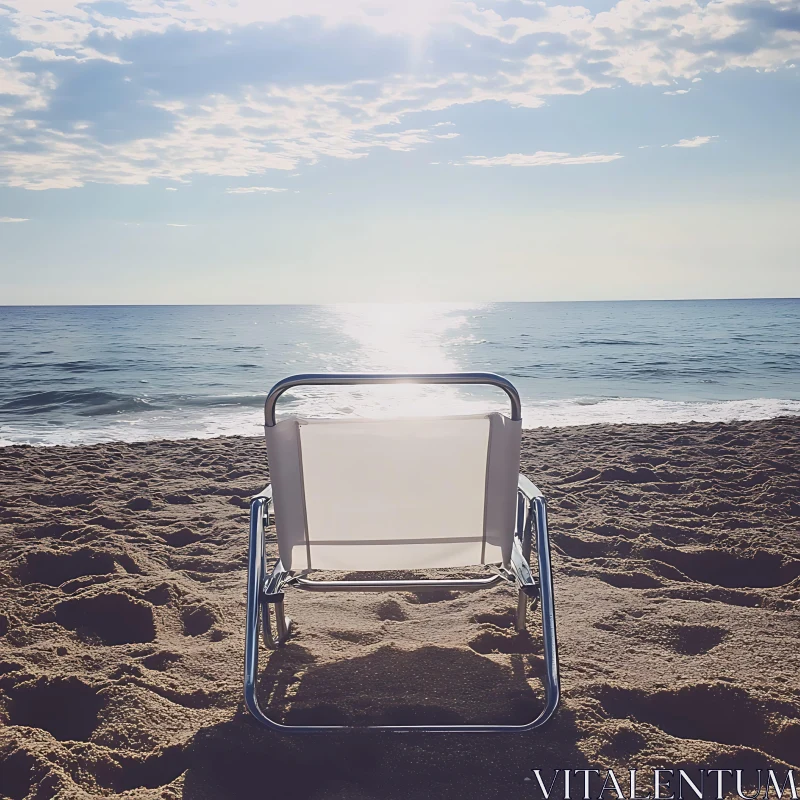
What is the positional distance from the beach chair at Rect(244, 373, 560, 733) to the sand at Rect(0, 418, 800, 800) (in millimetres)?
324

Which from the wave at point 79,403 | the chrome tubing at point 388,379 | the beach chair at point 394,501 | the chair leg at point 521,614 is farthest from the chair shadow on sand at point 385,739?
the wave at point 79,403

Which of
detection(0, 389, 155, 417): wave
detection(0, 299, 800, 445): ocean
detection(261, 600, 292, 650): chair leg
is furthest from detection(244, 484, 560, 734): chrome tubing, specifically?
detection(0, 389, 155, 417): wave

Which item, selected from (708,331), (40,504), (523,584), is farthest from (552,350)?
(523,584)

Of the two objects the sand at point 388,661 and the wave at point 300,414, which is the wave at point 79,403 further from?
the sand at point 388,661

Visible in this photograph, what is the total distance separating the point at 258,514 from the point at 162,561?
158 centimetres

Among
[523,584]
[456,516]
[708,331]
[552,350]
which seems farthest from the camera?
[708,331]

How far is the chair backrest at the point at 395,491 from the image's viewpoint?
2299 millimetres

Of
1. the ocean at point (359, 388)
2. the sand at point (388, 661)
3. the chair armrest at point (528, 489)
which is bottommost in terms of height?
the ocean at point (359, 388)

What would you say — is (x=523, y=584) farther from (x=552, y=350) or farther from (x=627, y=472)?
(x=552, y=350)

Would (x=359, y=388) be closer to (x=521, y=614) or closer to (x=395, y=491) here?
(x=521, y=614)

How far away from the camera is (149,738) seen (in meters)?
2.03

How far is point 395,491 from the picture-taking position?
2414 millimetres

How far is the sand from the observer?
1.91m

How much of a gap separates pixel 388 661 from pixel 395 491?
2.09 ft
